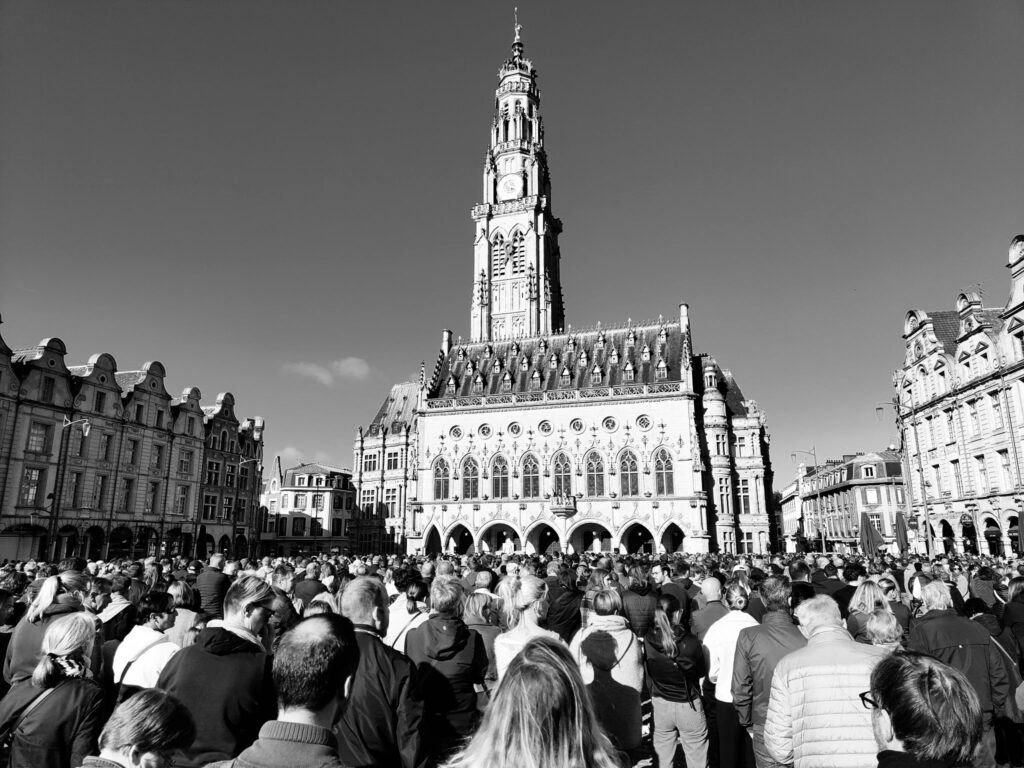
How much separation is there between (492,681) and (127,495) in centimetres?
4200

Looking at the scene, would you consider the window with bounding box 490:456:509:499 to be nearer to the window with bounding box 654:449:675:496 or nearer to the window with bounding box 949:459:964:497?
the window with bounding box 654:449:675:496

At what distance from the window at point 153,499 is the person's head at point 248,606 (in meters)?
42.4

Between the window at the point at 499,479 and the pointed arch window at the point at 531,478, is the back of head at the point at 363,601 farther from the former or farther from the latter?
the window at the point at 499,479

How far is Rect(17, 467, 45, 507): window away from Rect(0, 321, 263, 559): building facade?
0.05 m

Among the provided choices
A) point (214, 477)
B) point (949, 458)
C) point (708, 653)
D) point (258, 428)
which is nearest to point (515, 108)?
point (258, 428)

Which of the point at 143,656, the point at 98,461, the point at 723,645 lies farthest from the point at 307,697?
the point at 98,461

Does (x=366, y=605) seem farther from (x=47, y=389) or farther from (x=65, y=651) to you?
(x=47, y=389)

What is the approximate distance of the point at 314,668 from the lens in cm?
287

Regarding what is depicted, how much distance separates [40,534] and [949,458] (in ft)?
166

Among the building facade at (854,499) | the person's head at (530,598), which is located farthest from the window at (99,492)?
the building facade at (854,499)

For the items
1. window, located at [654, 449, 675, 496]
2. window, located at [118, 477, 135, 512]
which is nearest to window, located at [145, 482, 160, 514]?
window, located at [118, 477, 135, 512]

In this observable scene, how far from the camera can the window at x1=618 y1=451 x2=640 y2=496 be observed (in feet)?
144

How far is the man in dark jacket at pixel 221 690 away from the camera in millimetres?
3773

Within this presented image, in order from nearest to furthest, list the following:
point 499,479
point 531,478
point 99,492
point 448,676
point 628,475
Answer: point 448,676 → point 99,492 → point 628,475 → point 531,478 → point 499,479
